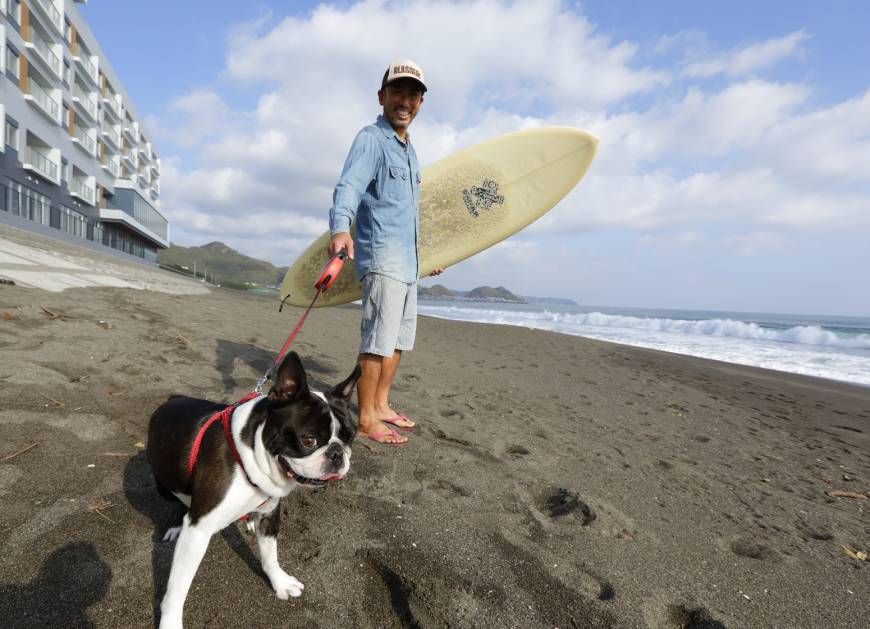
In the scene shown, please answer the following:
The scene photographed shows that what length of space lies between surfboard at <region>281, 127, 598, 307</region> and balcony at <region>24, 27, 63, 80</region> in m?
33.7

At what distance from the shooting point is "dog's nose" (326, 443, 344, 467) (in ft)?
6.30

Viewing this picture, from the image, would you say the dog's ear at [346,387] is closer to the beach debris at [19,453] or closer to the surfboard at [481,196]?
the beach debris at [19,453]

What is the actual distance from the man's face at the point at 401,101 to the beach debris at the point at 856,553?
4.36 meters

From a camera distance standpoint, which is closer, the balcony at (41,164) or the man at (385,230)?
the man at (385,230)

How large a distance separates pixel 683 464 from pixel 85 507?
4.40 m

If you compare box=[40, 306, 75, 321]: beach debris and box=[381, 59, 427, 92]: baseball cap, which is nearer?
box=[381, 59, 427, 92]: baseball cap

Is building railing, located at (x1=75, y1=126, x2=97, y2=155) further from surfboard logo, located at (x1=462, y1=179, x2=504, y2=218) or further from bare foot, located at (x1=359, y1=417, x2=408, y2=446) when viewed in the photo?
bare foot, located at (x1=359, y1=417, x2=408, y2=446)

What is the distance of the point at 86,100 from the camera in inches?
1425

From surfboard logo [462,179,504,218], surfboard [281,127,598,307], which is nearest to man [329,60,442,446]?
surfboard [281,127,598,307]

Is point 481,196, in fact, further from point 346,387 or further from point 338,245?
point 346,387

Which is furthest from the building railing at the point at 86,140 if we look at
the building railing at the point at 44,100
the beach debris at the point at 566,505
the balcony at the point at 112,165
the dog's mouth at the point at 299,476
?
the beach debris at the point at 566,505

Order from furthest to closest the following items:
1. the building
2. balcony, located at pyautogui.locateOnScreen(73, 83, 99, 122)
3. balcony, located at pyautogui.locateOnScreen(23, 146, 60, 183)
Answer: balcony, located at pyautogui.locateOnScreen(73, 83, 99, 122) → balcony, located at pyautogui.locateOnScreen(23, 146, 60, 183) → the building

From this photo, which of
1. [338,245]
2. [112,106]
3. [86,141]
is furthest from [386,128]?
[112,106]

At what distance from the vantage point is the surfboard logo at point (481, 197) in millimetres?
6293
